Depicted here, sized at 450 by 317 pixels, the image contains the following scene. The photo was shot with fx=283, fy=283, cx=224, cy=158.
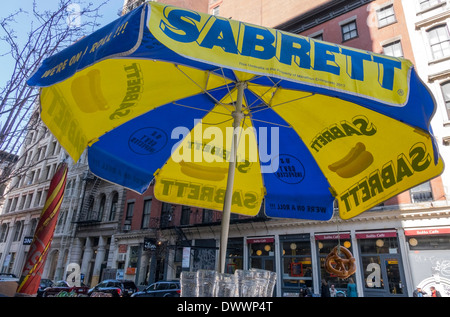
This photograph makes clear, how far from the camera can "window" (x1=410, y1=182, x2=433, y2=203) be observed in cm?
1499

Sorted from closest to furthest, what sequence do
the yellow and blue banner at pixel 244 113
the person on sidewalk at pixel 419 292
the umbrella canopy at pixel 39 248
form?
the yellow and blue banner at pixel 244 113
the umbrella canopy at pixel 39 248
the person on sidewalk at pixel 419 292

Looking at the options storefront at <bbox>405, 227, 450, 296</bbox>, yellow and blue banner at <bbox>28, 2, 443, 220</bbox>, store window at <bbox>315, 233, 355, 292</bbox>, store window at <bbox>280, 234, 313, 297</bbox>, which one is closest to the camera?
yellow and blue banner at <bbox>28, 2, 443, 220</bbox>

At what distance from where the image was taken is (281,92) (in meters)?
4.48

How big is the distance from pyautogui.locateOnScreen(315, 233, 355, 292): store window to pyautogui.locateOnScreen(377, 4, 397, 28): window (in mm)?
14376

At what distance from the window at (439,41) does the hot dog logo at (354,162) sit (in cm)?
1705

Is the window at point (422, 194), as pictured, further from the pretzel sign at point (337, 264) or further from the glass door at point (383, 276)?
the pretzel sign at point (337, 264)

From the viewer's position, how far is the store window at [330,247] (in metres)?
16.3

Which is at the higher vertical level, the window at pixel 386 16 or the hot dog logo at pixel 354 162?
the window at pixel 386 16

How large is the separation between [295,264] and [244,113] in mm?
16293

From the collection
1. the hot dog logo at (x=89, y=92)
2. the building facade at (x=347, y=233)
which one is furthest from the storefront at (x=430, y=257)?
the hot dog logo at (x=89, y=92)

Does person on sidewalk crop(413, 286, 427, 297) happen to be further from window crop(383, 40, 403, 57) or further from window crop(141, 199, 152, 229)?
window crop(141, 199, 152, 229)

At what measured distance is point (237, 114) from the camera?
3719mm

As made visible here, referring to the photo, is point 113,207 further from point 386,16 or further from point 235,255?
point 386,16

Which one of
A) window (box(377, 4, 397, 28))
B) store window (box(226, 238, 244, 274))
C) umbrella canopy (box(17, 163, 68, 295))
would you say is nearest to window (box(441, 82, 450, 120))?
window (box(377, 4, 397, 28))
